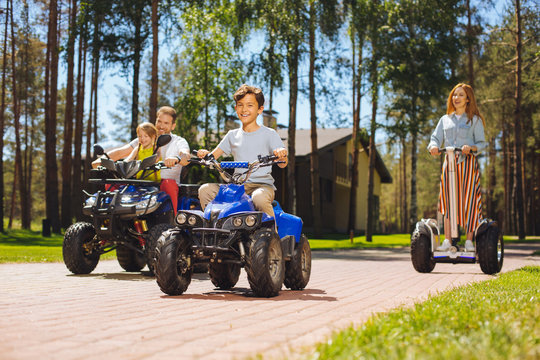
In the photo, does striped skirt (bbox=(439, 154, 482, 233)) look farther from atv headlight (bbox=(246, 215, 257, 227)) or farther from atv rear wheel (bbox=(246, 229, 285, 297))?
atv headlight (bbox=(246, 215, 257, 227))

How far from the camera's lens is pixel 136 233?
8.22 m

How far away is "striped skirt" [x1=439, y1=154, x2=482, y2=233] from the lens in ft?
29.9

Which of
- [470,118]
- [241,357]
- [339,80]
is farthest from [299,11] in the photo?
[241,357]

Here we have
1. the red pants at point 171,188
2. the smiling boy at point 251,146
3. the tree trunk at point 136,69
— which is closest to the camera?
the smiling boy at point 251,146

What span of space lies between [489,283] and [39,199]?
71.5m

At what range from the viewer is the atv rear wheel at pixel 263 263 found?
562cm

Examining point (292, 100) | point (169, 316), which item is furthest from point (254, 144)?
point (292, 100)

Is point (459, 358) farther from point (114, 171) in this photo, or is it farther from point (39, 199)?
point (39, 199)

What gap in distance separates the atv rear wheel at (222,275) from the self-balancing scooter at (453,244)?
3405 millimetres

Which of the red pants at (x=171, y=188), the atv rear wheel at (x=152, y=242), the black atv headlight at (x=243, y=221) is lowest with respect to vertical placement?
the atv rear wheel at (x=152, y=242)

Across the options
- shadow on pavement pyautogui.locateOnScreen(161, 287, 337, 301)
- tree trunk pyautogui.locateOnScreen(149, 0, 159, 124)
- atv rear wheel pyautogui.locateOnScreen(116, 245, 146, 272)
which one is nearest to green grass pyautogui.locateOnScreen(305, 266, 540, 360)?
shadow on pavement pyautogui.locateOnScreen(161, 287, 337, 301)

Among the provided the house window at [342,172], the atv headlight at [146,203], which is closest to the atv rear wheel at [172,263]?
the atv headlight at [146,203]

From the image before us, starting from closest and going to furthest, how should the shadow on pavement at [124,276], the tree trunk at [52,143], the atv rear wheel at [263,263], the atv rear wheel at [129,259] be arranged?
1. the atv rear wheel at [263,263]
2. the shadow on pavement at [124,276]
3. the atv rear wheel at [129,259]
4. the tree trunk at [52,143]

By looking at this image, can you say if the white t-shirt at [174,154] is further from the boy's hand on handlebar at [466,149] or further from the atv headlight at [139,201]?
the boy's hand on handlebar at [466,149]
